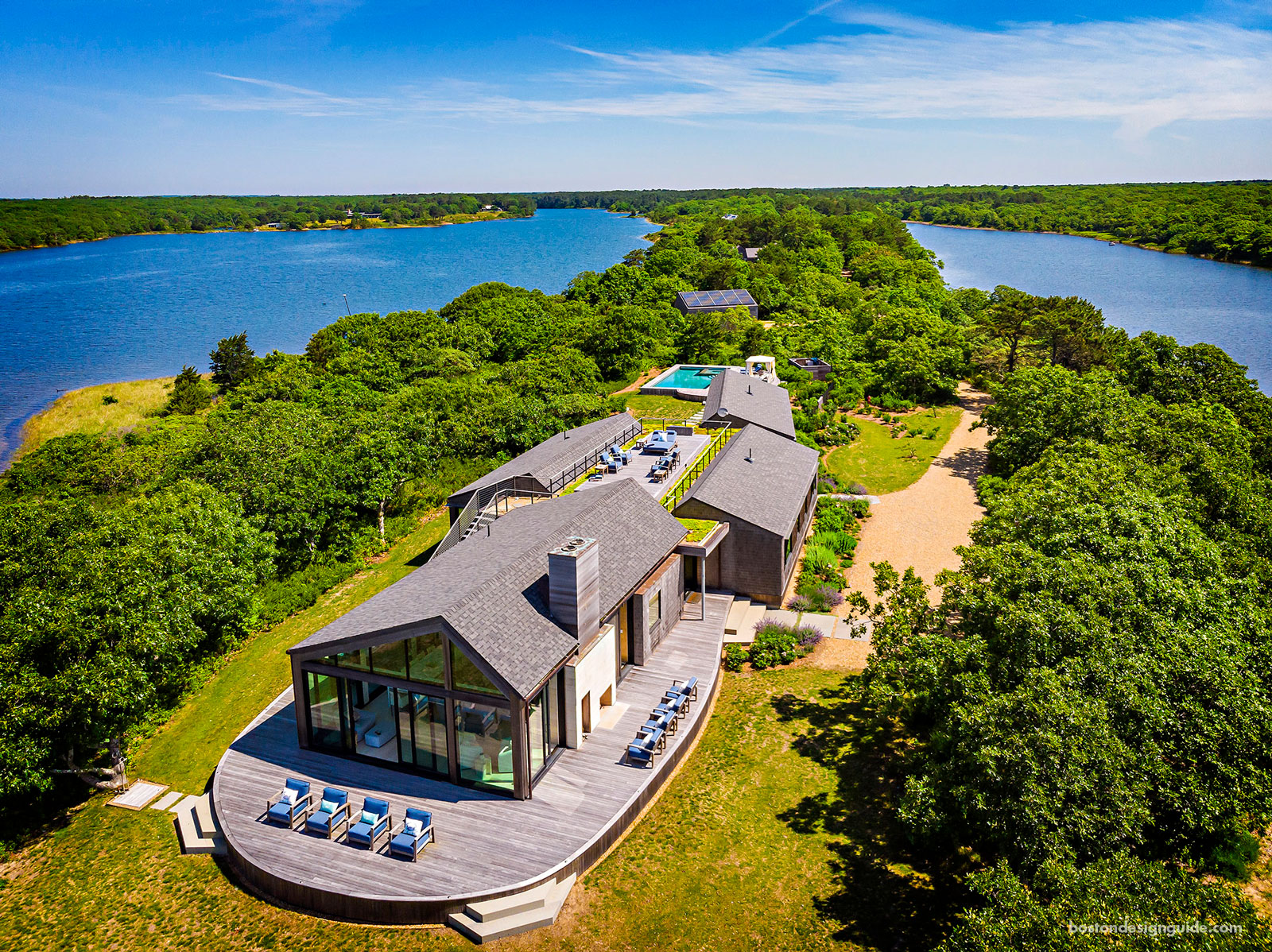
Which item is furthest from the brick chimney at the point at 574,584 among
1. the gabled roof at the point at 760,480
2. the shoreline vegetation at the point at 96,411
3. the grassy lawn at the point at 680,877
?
the shoreline vegetation at the point at 96,411

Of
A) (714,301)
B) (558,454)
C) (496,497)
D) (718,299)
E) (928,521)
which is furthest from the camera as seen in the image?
(718,299)

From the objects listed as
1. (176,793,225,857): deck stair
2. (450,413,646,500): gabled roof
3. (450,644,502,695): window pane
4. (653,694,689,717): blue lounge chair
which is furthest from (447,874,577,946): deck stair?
(450,413,646,500): gabled roof

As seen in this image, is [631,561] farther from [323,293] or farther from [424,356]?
[323,293]

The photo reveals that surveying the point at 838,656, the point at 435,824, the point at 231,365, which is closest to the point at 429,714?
the point at 435,824

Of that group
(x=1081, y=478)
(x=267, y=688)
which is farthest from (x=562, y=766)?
A: (x=1081, y=478)

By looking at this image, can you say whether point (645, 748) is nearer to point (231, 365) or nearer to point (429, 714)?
point (429, 714)

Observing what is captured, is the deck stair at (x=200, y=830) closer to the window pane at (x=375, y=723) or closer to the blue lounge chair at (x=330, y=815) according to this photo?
the blue lounge chair at (x=330, y=815)
